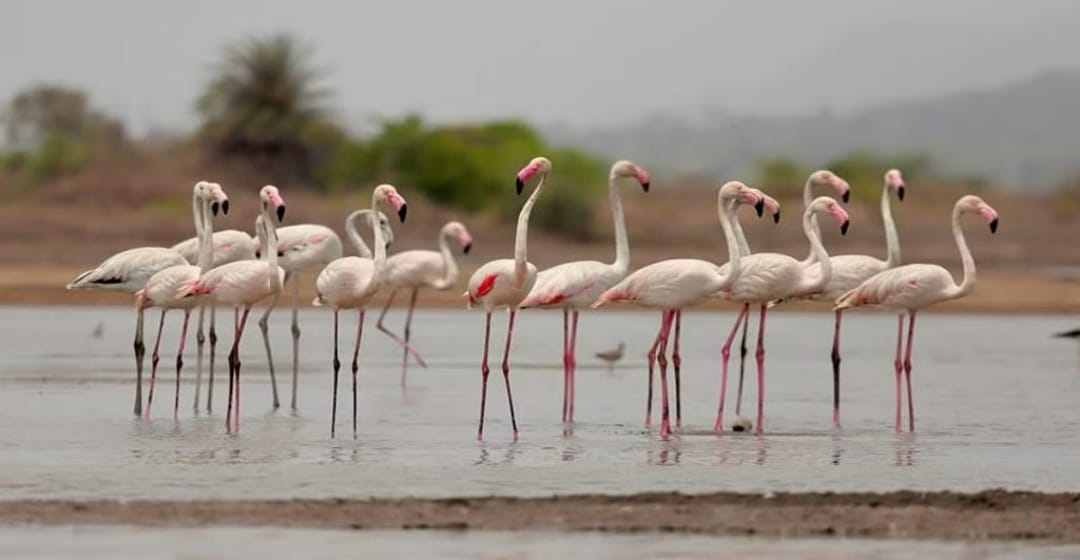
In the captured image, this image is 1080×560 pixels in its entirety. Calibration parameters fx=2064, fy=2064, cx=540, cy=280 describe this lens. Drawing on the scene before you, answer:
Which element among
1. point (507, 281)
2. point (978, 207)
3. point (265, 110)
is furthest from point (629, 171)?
point (265, 110)

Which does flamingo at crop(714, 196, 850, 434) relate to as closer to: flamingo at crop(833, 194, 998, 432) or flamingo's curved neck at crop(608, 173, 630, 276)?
flamingo at crop(833, 194, 998, 432)

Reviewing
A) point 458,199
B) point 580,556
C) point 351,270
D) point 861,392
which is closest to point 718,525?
point 580,556

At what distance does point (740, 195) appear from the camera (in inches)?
589

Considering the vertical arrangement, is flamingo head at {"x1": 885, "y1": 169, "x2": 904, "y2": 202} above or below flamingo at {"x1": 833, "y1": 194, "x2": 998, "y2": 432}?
above

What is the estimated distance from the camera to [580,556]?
9.26m

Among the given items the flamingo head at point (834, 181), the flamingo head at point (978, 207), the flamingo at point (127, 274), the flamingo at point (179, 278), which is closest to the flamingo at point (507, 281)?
the flamingo at point (179, 278)

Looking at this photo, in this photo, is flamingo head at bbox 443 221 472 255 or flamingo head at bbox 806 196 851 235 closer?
flamingo head at bbox 806 196 851 235

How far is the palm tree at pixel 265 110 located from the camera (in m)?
51.9

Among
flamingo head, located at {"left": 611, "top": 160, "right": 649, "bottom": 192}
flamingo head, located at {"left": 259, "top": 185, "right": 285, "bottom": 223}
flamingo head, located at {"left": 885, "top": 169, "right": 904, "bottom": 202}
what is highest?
flamingo head, located at {"left": 885, "top": 169, "right": 904, "bottom": 202}

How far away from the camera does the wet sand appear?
32.8 ft

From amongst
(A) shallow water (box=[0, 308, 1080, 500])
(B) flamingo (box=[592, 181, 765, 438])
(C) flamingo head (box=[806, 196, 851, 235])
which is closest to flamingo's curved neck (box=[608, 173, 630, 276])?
(B) flamingo (box=[592, 181, 765, 438])

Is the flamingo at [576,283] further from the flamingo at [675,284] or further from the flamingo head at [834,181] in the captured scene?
the flamingo head at [834,181]

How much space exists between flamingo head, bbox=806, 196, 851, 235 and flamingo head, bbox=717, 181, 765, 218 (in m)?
0.55

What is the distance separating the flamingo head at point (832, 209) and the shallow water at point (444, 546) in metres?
5.05
